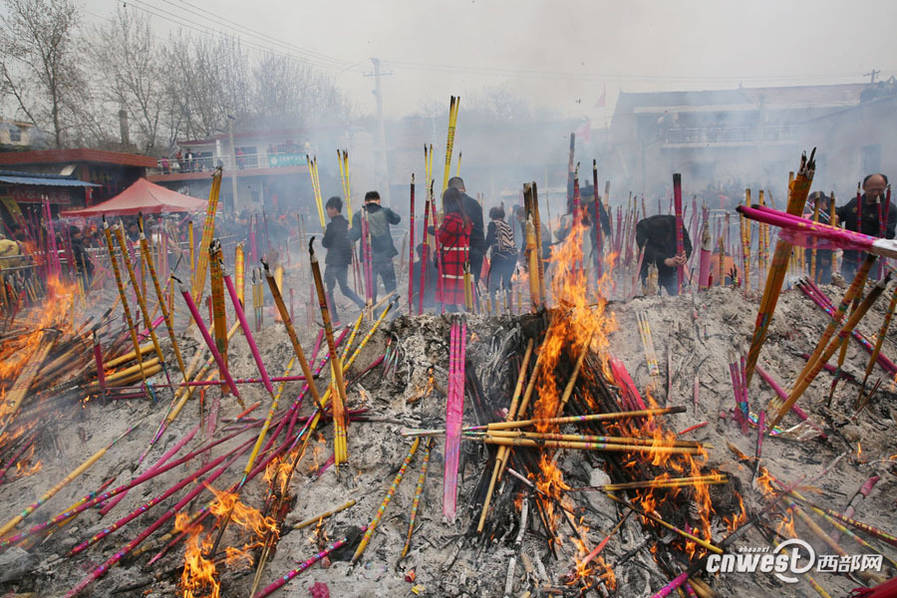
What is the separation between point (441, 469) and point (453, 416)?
0.36 metres

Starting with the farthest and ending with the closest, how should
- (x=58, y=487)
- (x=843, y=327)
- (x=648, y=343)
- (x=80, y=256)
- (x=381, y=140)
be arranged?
(x=381, y=140), (x=80, y=256), (x=648, y=343), (x=58, y=487), (x=843, y=327)

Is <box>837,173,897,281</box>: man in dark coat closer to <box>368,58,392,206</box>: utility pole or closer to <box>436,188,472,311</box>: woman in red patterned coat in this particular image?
<box>436,188,472,311</box>: woman in red patterned coat

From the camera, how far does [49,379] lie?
3.93 meters

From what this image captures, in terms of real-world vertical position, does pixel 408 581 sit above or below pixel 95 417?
below

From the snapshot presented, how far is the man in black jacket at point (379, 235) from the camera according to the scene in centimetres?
666

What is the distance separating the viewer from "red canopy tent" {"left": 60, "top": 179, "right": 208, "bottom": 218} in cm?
1127

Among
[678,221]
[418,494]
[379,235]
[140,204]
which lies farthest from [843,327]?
[140,204]

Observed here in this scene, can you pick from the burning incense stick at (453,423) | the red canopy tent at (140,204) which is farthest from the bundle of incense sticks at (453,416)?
the red canopy tent at (140,204)

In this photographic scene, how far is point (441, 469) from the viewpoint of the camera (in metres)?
3.22

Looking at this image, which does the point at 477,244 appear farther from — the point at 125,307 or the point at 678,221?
the point at 125,307

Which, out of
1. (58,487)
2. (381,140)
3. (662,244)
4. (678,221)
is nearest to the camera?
(58,487)

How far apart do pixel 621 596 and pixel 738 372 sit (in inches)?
69.8

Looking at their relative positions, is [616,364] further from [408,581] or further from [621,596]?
[408,581]

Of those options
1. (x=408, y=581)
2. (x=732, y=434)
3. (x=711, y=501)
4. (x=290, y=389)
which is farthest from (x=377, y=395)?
(x=732, y=434)
